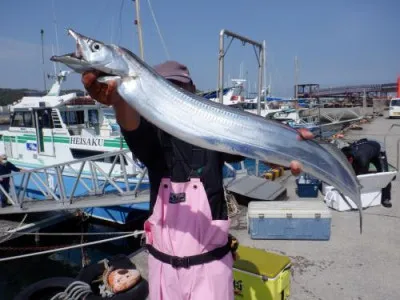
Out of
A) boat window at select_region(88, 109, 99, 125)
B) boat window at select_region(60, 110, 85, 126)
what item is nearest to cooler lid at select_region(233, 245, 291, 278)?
boat window at select_region(60, 110, 85, 126)

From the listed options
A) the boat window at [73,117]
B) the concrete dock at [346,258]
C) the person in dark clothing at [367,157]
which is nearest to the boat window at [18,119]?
the boat window at [73,117]

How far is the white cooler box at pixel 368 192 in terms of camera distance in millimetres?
7312

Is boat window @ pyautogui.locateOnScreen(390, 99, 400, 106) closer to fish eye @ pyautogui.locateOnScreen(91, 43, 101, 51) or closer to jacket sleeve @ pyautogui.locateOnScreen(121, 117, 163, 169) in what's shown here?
jacket sleeve @ pyautogui.locateOnScreen(121, 117, 163, 169)

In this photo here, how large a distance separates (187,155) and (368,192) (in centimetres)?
641

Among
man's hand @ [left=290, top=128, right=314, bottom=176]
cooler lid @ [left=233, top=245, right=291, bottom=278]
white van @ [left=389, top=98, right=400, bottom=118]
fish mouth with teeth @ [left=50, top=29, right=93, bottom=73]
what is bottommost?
cooler lid @ [left=233, top=245, right=291, bottom=278]

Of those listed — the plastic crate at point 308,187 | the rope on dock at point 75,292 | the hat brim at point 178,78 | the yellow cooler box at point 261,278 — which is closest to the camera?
the hat brim at point 178,78

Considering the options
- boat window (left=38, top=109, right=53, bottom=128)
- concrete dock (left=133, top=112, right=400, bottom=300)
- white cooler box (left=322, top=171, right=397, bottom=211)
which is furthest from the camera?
boat window (left=38, top=109, right=53, bottom=128)

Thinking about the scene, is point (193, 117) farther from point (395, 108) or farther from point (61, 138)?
point (395, 108)

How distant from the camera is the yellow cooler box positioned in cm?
352

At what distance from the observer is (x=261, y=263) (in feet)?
12.3

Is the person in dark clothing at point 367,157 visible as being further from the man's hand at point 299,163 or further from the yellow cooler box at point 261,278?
the man's hand at point 299,163

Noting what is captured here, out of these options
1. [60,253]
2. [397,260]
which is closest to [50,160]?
[60,253]

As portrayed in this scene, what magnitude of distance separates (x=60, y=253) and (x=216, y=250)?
385 inches

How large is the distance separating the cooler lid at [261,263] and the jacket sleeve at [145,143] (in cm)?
191
